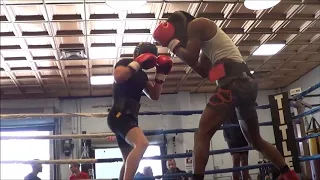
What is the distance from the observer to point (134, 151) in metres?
2.38

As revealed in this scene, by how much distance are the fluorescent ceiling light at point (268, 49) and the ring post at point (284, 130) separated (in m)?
4.55

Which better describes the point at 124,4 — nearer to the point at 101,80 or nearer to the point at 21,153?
the point at 101,80

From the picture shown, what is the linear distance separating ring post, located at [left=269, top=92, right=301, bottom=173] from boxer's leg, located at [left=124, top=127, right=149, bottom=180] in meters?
1.29

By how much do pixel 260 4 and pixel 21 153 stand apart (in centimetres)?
679

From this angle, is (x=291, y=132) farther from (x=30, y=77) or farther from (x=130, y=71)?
(x=30, y=77)

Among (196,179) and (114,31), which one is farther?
(114,31)

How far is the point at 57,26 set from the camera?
617 centimetres

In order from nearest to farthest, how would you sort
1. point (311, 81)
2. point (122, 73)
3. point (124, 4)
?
point (122, 73) < point (124, 4) < point (311, 81)

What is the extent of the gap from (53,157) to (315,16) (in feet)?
21.0

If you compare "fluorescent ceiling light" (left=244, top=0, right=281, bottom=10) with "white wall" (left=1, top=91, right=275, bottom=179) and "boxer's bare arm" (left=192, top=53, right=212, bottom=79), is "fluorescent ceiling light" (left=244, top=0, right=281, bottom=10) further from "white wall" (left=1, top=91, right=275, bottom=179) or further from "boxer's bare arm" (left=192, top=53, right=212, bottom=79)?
"white wall" (left=1, top=91, right=275, bottom=179)

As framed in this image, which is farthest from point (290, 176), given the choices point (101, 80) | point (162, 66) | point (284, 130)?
point (101, 80)

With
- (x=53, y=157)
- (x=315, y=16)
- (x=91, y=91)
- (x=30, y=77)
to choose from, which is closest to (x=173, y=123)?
(x=91, y=91)

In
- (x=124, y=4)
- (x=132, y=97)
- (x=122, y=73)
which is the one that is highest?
(x=124, y=4)

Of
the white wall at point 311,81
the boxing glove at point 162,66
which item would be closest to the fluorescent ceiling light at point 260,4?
the boxing glove at point 162,66
